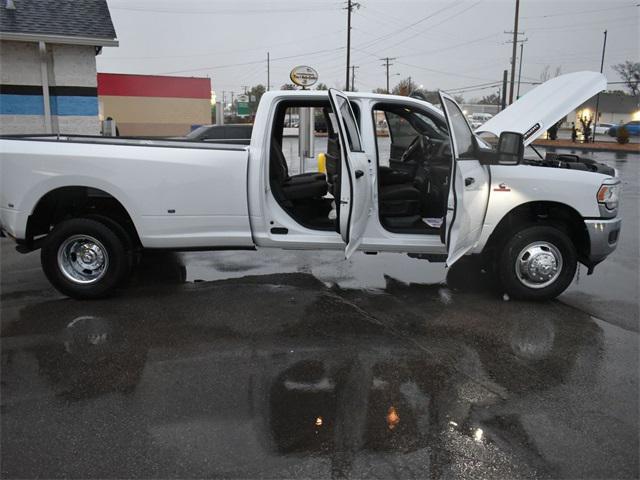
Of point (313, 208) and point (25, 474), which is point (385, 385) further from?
point (313, 208)

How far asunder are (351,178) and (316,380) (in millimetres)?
1928

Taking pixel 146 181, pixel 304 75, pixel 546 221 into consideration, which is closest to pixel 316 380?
pixel 146 181

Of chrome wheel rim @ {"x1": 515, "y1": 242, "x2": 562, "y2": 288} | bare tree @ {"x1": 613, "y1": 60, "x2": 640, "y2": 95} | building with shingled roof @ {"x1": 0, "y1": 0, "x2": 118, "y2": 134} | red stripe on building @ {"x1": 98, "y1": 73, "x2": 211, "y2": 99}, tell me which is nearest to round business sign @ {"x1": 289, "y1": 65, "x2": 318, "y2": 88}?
building with shingled roof @ {"x1": 0, "y1": 0, "x2": 118, "y2": 134}

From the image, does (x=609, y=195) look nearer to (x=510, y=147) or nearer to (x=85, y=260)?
(x=510, y=147)

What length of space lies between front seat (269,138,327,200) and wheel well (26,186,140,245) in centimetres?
155

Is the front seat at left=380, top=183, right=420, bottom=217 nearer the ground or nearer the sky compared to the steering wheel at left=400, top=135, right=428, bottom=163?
nearer the ground

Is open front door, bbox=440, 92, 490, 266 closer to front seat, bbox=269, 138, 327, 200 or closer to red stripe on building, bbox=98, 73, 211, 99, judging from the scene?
front seat, bbox=269, 138, 327, 200

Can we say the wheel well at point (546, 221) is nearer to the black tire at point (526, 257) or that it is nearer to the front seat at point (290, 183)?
the black tire at point (526, 257)

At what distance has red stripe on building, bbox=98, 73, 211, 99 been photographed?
119 feet

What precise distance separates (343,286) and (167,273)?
2095 millimetres

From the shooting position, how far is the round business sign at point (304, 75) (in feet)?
41.7

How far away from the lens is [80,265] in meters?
5.48

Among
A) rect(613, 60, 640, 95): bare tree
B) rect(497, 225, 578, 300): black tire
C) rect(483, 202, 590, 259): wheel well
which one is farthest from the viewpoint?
rect(613, 60, 640, 95): bare tree

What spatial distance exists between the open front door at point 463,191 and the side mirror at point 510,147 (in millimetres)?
233
